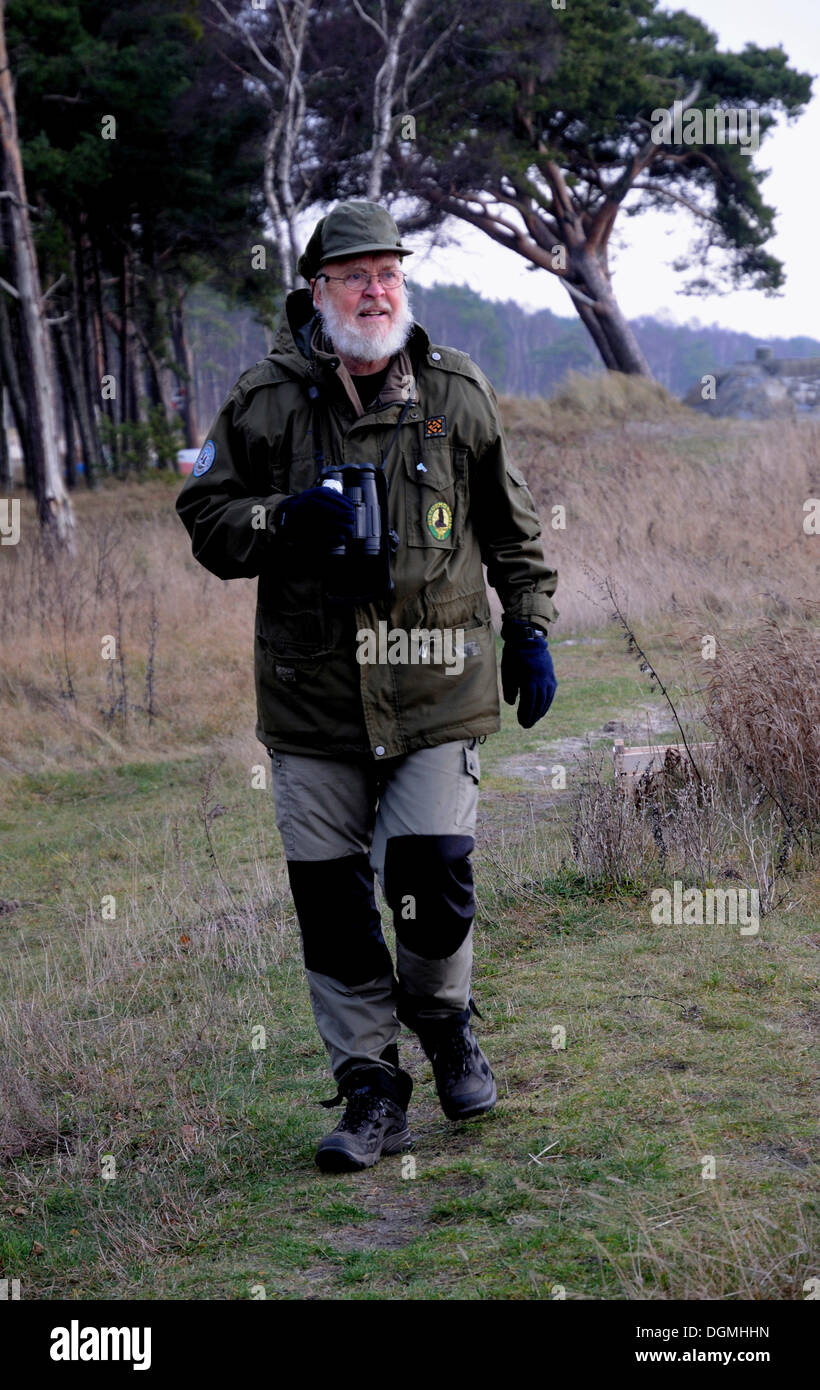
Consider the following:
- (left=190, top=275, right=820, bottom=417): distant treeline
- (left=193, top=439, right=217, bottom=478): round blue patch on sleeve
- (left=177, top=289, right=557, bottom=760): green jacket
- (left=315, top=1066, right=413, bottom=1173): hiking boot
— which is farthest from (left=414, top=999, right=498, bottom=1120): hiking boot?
(left=190, top=275, right=820, bottom=417): distant treeline

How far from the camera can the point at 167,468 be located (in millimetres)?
24266

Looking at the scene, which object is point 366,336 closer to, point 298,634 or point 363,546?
point 363,546

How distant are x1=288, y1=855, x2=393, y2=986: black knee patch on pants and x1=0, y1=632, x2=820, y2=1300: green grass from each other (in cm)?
46

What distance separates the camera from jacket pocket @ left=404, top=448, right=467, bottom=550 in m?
3.31

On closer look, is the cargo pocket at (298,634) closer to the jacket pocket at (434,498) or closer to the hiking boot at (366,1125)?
the jacket pocket at (434,498)

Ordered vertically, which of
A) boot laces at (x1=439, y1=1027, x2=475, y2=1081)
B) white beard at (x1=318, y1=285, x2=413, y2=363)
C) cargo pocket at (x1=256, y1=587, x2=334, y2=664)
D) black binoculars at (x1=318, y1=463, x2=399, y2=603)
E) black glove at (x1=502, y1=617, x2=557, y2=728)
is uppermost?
white beard at (x1=318, y1=285, x2=413, y2=363)

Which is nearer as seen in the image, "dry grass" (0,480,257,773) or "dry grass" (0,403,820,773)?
"dry grass" (0,480,257,773)

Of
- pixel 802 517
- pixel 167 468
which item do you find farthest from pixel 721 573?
pixel 167 468

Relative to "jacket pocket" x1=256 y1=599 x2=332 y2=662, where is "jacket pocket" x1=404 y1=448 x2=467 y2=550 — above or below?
above

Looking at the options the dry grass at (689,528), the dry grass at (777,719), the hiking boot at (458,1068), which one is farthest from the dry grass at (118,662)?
the hiking boot at (458,1068)

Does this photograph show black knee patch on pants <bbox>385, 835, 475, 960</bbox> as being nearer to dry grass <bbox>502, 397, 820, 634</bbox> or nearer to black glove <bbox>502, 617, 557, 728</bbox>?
black glove <bbox>502, 617, 557, 728</bbox>

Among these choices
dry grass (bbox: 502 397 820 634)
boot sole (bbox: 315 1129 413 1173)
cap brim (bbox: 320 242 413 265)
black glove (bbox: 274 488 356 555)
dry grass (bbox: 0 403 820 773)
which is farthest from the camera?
dry grass (bbox: 502 397 820 634)

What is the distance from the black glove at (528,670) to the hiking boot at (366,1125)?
0.92 m

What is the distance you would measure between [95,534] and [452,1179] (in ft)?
47.7
